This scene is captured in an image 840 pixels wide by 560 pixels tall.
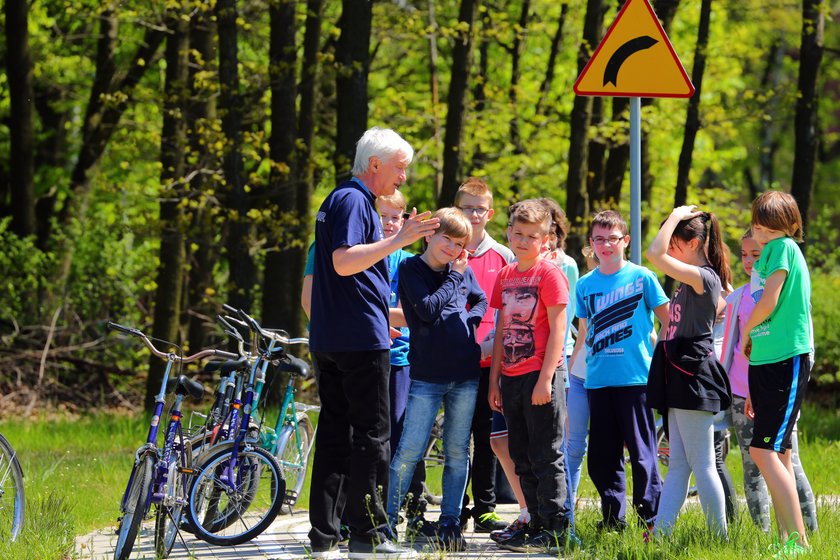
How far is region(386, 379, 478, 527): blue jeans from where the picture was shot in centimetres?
677

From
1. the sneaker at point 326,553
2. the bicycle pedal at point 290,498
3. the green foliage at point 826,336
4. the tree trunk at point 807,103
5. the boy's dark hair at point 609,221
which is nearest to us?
the sneaker at point 326,553

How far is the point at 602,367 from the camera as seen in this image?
6.91 m

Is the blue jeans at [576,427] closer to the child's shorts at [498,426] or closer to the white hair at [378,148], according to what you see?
the child's shorts at [498,426]

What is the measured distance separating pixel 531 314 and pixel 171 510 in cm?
223

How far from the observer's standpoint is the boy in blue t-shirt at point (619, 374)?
6.87 meters

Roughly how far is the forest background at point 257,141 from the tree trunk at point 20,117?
0.03 m

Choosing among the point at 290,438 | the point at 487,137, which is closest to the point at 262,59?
the point at 487,137

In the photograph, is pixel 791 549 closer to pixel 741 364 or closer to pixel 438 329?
pixel 741 364

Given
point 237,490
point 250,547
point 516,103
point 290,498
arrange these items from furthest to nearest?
point 516,103 < point 290,498 < point 250,547 < point 237,490

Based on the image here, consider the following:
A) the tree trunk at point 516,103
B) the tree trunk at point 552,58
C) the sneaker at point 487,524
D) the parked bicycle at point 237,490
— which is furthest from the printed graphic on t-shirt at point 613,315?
the tree trunk at point 552,58

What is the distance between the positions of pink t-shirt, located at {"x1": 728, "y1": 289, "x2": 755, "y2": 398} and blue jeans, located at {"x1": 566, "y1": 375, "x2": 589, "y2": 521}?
883mm

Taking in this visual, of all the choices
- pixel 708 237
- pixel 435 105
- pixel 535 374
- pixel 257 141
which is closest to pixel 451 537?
pixel 535 374

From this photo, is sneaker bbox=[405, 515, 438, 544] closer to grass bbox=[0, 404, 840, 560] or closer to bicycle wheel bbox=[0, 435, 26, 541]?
grass bbox=[0, 404, 840, 560]

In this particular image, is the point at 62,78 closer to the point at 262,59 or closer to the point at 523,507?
the point at 262,59
